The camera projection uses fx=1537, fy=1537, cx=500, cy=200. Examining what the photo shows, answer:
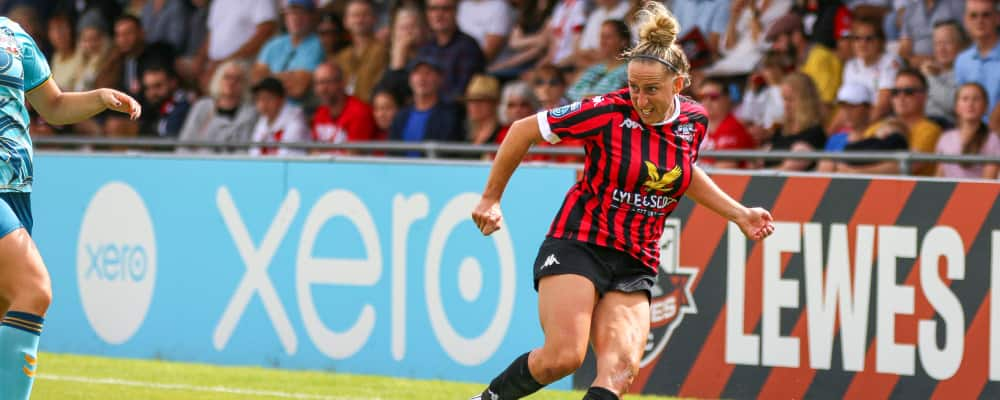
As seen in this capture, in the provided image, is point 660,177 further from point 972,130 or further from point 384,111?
point 384,111

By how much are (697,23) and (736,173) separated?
3.77 meters

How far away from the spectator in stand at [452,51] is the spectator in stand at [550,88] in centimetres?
94

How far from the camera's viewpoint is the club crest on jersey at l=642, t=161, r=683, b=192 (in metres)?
6.61

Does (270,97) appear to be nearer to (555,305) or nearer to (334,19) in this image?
(334,19)

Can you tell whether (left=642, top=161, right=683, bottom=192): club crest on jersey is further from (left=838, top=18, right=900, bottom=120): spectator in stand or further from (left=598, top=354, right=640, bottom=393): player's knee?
(left=838, top=18, right=900, bottom=120): spectator in stand

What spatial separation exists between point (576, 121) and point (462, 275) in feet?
13.5

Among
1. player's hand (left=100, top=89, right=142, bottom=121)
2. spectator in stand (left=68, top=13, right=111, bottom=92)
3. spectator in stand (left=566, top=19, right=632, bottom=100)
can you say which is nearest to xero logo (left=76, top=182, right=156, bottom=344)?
spectator in stand (left=566, top=19, right=632, bottom=100)

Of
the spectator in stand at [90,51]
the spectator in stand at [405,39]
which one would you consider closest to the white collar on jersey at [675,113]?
the spectator in stand at [405,39]

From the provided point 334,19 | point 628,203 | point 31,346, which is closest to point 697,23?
point 334,19

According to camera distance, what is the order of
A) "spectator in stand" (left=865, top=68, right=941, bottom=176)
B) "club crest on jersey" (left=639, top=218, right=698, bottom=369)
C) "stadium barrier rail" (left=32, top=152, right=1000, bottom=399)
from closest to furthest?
"stadium barrier rail" (left=32, top=152, right=1000, bottom=399)
"club crest on jersey" (left=639, top=218, right=698, bottom=369)
"spectator in stand" (left=865, top=68, right=941, bottom=176)

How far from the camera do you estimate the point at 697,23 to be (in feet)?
43.3

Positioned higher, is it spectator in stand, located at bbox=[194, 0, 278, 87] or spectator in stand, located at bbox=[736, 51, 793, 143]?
spectator in stand, located at bbox=[736, 51, 793, 143]

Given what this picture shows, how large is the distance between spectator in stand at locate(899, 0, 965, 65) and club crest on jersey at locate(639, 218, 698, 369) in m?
3.29

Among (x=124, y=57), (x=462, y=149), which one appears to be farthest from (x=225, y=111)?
(x=462, y=149)
